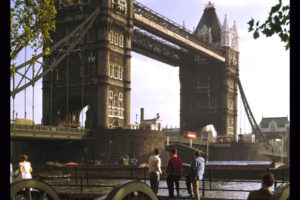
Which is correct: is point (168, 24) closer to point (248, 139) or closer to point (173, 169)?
point (248, 139)

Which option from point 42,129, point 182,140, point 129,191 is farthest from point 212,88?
point 129,191

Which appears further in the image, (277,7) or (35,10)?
(35,10)

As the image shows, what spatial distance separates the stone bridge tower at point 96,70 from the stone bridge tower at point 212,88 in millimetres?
33522

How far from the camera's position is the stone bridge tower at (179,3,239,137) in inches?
3802

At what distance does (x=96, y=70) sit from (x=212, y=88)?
40.0 m

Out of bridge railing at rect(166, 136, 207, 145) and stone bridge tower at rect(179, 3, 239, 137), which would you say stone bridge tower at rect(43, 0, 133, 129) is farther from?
stone bridge tower at rect(179, 3, 239, 137)

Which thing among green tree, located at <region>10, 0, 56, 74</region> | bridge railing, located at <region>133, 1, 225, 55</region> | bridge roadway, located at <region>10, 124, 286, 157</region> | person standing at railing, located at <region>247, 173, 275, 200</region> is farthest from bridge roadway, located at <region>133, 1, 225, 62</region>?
person standing at railing, located at <region>247, 173, 275, 200</region>

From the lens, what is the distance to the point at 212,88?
9788 cm
